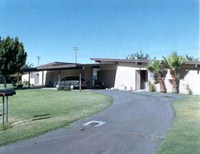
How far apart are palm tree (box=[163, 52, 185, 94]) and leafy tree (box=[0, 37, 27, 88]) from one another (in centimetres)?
1783

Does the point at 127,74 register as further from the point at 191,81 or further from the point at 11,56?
the point at 11,56

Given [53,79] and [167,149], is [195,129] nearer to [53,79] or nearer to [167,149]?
[167,149]

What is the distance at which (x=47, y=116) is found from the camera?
42.7ft

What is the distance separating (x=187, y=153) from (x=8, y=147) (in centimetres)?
442

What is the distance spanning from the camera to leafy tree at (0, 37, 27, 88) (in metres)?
35.3

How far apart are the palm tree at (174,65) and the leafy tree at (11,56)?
17827mm

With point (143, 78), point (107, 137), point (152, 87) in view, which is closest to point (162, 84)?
point (152, 87)

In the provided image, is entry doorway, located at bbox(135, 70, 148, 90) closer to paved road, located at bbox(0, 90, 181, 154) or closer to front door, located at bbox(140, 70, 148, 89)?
front door, located at bbox(140, 70, 148, 89)

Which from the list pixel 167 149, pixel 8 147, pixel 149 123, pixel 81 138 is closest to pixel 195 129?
pixel 149 123

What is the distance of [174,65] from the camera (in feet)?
83.0

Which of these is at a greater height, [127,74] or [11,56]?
[11,56]

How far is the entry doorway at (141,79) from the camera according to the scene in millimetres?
29647

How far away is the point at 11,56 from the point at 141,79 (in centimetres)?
1561

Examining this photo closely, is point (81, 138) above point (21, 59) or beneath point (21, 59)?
beneath
